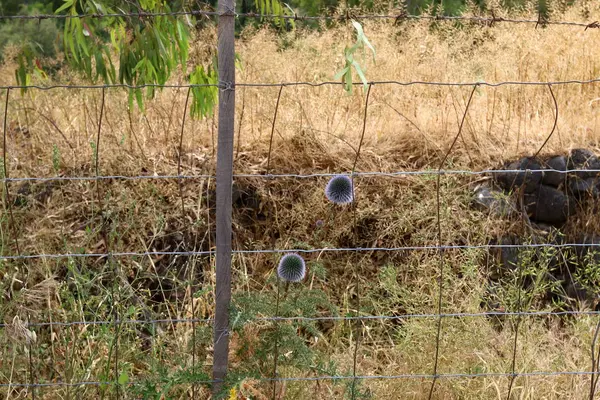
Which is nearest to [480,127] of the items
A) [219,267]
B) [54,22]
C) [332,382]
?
[332,382]

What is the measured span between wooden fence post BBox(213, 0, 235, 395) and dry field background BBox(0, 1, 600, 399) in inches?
3.8

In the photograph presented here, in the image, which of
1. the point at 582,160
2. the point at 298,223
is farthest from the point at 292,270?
the point at 582,160

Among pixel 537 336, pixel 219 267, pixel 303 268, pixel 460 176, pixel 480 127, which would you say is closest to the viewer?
pixel 219 267

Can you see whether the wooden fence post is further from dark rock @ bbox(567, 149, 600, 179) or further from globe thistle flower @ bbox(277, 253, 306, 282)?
dark rock @ bbox(567, 149, 600, 179)

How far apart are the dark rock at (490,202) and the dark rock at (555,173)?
301 mm

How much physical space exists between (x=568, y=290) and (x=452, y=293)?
1.05 meters

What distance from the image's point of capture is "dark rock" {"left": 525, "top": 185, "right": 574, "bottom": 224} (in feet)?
14.5

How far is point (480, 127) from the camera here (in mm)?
4906

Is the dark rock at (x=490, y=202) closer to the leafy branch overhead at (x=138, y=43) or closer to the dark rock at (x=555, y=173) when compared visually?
the dark rock at (x=555, y=173)

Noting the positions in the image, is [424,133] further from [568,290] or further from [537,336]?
[537,336]

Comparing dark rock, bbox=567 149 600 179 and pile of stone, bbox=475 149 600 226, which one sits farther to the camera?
dark rock, bbox=567 149 600 179

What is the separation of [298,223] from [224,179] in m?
1.81

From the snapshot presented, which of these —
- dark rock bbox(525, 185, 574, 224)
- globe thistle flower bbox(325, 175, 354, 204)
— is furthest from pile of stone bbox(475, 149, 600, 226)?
globe thistle flower bbox(325, 175, 354, 204)

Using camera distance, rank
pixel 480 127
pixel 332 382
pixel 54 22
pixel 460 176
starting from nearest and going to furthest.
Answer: pixel 332 382 → pixel 460 176 → pixel 480 127 → pixel 54 22
